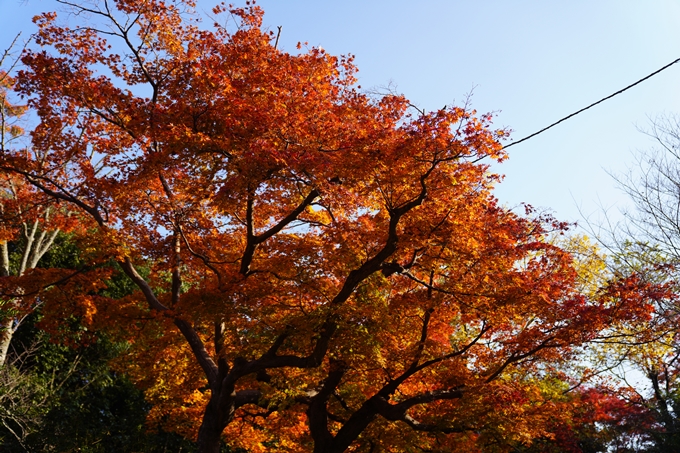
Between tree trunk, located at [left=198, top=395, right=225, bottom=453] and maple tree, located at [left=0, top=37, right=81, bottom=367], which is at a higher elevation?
maple tree, located at [left=0, top=37, right=81, bottom=367]

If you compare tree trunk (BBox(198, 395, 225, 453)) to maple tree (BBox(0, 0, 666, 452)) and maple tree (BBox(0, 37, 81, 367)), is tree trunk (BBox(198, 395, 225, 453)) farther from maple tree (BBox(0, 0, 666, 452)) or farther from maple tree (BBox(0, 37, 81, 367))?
maple tree (BBox(0, 37, 81, 367))

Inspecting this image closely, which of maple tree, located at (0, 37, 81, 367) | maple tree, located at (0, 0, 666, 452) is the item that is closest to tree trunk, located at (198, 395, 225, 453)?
maple tree, located at (0, 0, 666, 452)

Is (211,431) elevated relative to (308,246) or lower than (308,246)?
lower

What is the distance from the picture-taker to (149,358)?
12.0m

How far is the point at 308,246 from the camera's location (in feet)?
32.6

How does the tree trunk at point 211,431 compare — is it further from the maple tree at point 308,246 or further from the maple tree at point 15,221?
the maple tree at point 15,221

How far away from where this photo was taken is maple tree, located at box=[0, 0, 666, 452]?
351 inches

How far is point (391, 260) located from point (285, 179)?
86.9 inches

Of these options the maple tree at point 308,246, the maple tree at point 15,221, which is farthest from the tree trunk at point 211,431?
the maple tree at point 15,221

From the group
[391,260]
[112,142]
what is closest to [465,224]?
[391,260]

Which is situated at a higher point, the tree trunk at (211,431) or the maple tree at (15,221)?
the maple tree at (15,221)

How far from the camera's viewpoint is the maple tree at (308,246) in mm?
8922

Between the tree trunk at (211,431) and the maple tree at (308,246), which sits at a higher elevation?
the maple tree at (308,246)

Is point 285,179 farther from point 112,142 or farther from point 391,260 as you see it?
point 112,142
